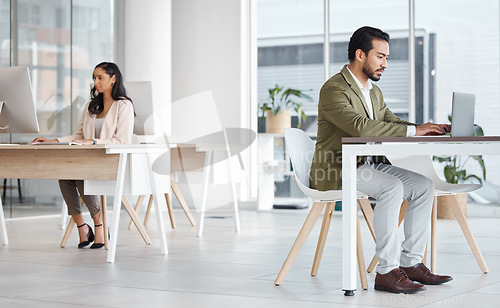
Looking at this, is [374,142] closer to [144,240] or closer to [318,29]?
[144,240]

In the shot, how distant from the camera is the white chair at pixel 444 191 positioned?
10.7ft

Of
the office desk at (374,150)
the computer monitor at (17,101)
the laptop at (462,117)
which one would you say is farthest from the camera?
the computer monitor at (17,101)

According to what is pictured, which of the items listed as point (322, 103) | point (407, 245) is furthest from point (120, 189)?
Result: point (407, 245)

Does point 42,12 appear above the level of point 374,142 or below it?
above

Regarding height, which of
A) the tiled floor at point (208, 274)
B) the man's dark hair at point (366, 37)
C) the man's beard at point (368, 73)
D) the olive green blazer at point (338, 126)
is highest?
the man's dark hair at point (366, 37)

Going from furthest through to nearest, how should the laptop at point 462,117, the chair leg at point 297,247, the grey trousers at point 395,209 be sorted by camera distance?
the chair leg at point 297,247 → the grey trousers at point 395,209 → the laptop at point 462,117

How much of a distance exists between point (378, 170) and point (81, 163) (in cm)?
170

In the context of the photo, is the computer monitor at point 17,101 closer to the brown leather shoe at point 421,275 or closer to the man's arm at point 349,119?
the man's arm at point 349,119

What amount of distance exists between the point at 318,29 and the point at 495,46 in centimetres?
170

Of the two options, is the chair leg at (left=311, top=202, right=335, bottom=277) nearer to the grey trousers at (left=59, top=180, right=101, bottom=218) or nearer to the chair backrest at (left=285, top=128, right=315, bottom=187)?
the chair backrest at (left=285, top=128, right=315, bottom=187)

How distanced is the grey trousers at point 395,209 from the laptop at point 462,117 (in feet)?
0.98

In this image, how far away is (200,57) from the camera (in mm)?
7469

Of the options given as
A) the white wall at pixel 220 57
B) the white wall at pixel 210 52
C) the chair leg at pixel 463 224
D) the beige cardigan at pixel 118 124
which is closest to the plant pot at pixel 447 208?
the white wall at pixel 220 57

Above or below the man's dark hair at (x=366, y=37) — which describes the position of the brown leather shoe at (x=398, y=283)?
below
